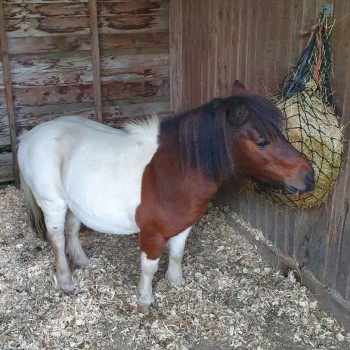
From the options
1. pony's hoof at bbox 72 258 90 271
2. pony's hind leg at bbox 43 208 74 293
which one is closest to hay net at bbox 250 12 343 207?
pony's hind leg at bbox 43 208 74 293

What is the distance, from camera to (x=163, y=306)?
2953 millimetres

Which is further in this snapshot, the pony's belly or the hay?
the pony's belly

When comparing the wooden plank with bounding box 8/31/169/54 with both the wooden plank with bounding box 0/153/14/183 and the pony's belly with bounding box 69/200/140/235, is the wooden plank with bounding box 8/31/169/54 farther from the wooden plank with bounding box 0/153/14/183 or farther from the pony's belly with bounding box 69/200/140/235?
the pony's belly with bounding box 69/200/140/235

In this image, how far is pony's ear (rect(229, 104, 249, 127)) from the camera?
2244mm

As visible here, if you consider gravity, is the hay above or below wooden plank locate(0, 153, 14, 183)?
above

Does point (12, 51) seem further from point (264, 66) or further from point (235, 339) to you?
point (235, 339)

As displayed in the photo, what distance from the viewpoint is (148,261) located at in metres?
2.85

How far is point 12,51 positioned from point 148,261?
8.21 ft

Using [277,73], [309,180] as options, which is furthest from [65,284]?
[277,73]

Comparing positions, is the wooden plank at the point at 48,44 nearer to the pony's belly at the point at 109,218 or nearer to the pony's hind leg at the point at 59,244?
the pony's hind leg at the point at 59,244

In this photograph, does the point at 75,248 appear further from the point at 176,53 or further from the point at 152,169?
the point at 176,53

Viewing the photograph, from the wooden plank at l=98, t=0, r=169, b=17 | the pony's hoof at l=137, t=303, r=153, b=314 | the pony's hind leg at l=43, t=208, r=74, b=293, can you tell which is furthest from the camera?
the wooden plank at l=98, t=0, r=169, b=17

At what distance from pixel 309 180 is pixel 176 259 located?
116cm

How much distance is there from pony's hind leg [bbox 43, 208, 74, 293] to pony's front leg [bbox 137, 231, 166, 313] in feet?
1.76
